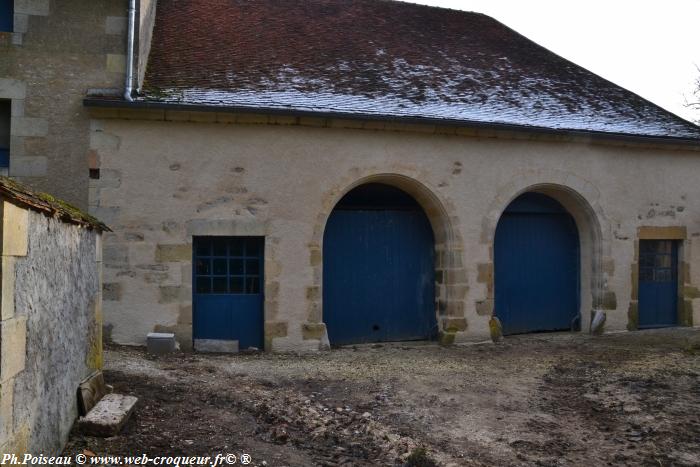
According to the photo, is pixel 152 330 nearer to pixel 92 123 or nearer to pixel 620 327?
pixel 92 123

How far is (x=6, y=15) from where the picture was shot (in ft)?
24.8

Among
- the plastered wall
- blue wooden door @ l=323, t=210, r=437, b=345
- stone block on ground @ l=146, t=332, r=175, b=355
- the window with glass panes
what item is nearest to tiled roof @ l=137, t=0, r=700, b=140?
the plastered wall

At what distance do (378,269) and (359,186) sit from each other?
48.3 inches

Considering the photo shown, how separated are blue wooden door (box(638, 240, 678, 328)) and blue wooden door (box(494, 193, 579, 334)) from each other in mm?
1162

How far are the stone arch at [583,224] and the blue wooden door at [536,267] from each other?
0.57ft

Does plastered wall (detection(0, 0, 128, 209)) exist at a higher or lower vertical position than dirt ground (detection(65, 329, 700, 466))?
higher

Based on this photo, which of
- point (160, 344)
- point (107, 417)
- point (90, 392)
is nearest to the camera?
point (107, 417)

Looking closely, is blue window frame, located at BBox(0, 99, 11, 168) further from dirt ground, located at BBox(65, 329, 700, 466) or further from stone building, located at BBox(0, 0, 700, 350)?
dirt ground, located at BBox(65, 329, 700, 466)

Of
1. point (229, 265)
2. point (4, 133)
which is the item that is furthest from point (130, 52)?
point (229, 265)

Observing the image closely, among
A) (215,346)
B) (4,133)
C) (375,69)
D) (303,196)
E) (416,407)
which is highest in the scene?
(375,69)

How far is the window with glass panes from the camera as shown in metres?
7.91

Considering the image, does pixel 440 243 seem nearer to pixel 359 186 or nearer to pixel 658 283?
pixel 359 186

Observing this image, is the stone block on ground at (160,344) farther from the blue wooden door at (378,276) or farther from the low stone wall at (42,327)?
the low stone wall at (42,327)

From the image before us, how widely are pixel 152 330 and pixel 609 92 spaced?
8932 mm
